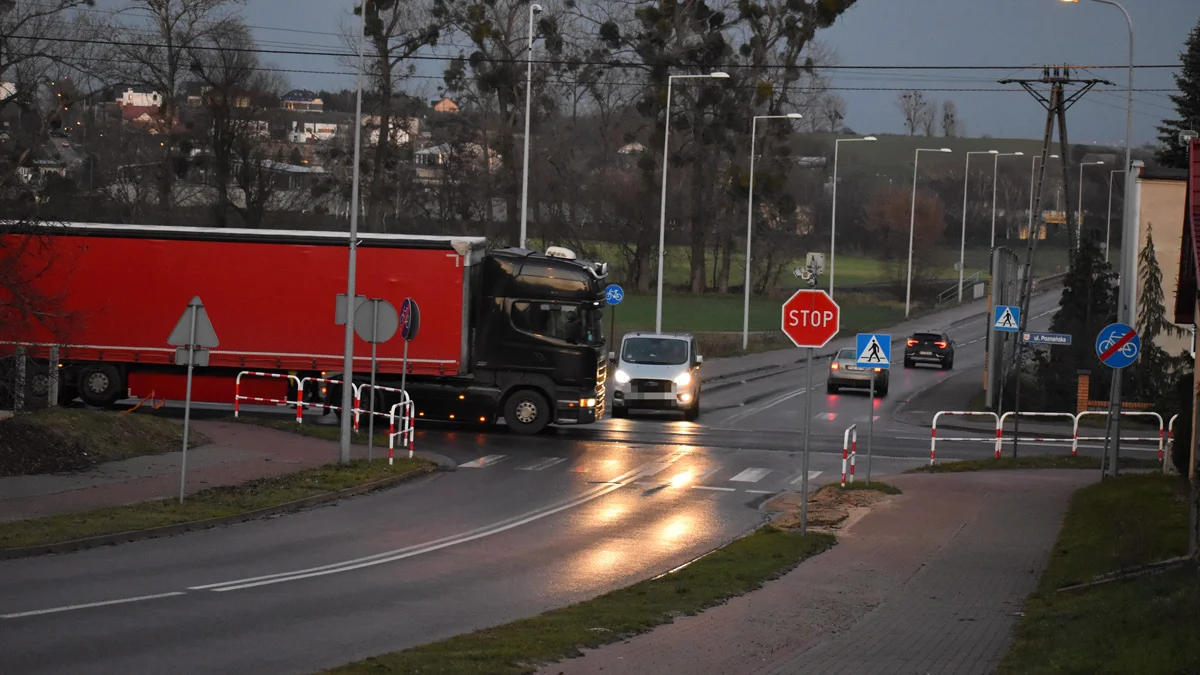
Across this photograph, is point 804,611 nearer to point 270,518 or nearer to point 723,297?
point 270,518

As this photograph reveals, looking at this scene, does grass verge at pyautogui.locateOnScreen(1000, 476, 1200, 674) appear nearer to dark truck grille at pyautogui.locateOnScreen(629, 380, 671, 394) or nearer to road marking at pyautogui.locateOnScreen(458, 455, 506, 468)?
road marking at pyautogui.locateOnScreen(458, 455, 506, 468)

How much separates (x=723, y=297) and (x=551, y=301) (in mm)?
51945

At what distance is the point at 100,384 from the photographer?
92.5 ft

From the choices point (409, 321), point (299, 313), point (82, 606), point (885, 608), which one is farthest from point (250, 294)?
point (885, 608)

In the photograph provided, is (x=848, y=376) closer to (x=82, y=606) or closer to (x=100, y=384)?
(x=100, y=384)

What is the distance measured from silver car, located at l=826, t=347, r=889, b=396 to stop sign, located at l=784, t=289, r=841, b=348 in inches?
1135

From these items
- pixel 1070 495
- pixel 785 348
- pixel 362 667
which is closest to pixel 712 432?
pixel 1070 495

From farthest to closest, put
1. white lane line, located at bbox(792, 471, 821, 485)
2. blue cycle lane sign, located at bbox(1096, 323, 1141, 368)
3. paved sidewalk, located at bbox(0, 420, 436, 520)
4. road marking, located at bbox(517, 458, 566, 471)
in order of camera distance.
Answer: road marking, located at bbox(517, 458, 566, 471) < white lane line, located at bbox(792, 471, 821, 485) < blue cycle lane sign, located at bbox(1096, 323, 1141, 368) < paved sidewalk, located at bbox(0, 420, 436, 520)

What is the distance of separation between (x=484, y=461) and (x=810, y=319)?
31.0 ft

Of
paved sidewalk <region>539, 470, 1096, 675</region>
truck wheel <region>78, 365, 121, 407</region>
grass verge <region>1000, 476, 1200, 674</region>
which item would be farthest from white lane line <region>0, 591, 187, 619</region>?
truck wheel <region>78, 365, 121, 407</region>

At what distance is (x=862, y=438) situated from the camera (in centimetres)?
3170

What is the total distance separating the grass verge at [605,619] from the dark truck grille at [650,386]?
16701mm

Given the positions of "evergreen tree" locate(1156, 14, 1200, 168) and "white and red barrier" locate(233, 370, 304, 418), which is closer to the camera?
"white and red barrier" locate(233, 370, 304, 418)

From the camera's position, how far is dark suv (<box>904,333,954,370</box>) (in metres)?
58.7
